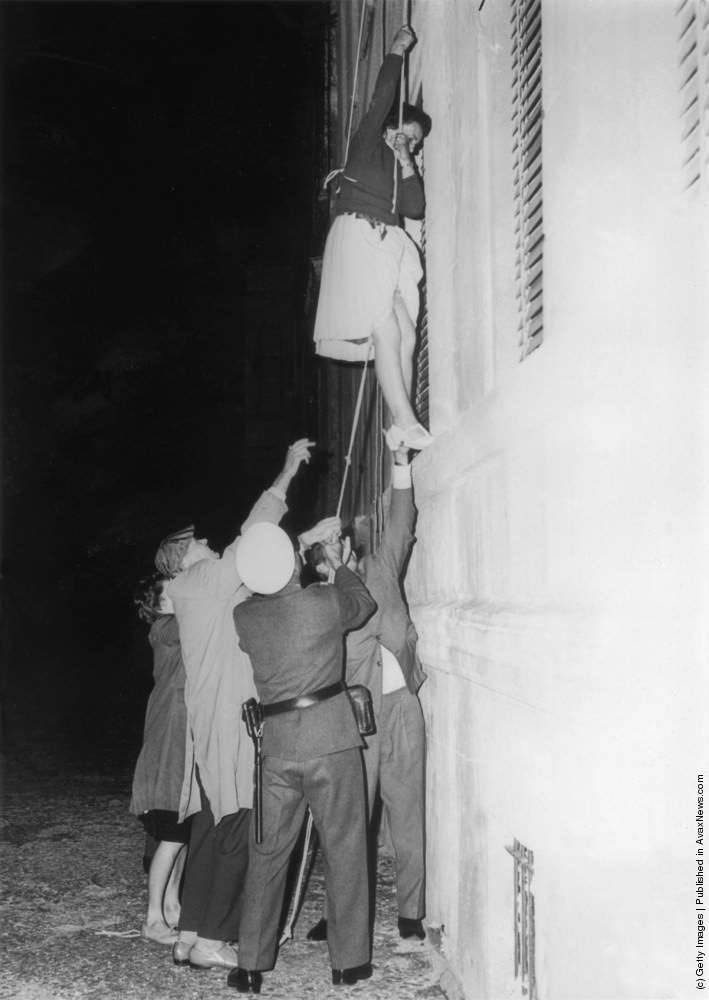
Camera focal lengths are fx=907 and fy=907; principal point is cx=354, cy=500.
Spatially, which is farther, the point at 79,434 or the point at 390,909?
the point at 79,434

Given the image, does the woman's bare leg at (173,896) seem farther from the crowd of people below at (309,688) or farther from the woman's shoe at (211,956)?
the woman's shoe at (211,956)

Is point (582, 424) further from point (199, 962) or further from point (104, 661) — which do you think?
point (104, 661)

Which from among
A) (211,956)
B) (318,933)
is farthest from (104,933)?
(318,933)

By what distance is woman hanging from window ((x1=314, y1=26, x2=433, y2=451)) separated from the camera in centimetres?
438

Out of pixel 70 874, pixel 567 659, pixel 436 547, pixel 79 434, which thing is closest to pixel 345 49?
pixel 436 547

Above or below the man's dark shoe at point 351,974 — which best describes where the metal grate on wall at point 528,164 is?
above

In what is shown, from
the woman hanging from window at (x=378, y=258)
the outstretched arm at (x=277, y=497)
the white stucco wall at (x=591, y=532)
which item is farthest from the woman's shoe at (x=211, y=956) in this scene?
the woman hanging from window at (x=378, y=258)

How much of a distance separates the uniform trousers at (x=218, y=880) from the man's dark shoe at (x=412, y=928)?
89 cm

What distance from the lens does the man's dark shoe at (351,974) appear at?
171 inches

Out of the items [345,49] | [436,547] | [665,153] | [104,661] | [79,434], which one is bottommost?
[104,661]

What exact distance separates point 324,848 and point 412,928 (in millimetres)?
986

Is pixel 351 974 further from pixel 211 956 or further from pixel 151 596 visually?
pixel 151 596

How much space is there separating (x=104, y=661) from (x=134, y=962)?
67.6ft

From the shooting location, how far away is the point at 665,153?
84.3 inches
